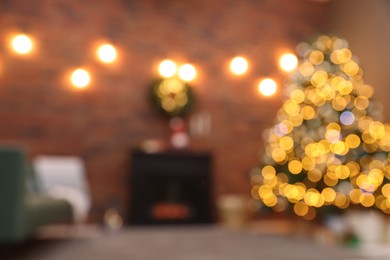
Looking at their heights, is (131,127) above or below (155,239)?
above

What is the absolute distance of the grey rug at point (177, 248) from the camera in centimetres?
308

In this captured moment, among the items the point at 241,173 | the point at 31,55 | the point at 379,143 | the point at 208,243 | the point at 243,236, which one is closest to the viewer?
the point at 208,243

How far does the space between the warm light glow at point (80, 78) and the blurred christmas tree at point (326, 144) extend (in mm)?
2332

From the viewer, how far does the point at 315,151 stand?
17.3 feet

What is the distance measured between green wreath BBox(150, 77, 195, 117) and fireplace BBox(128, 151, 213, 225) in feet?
1.90

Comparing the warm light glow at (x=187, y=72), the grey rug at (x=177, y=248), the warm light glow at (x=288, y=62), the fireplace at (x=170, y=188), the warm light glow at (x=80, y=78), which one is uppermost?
the warm light glow at (x=288, y=62)

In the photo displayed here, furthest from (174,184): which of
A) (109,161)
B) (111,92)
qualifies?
(111,92)

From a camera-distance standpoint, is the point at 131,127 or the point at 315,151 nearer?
the point at 315,151

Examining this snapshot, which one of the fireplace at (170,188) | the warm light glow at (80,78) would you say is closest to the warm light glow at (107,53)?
the warm light glow at (80,78)

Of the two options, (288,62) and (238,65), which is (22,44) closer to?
(238,65)

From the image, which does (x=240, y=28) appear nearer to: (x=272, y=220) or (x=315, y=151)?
(x=315, y=151)

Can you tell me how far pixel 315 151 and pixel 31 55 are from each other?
135 inches

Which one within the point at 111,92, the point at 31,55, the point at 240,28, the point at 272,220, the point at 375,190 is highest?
the point at 240,28

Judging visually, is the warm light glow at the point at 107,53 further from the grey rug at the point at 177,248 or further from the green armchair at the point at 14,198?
the green armchair at the point at 14,198
